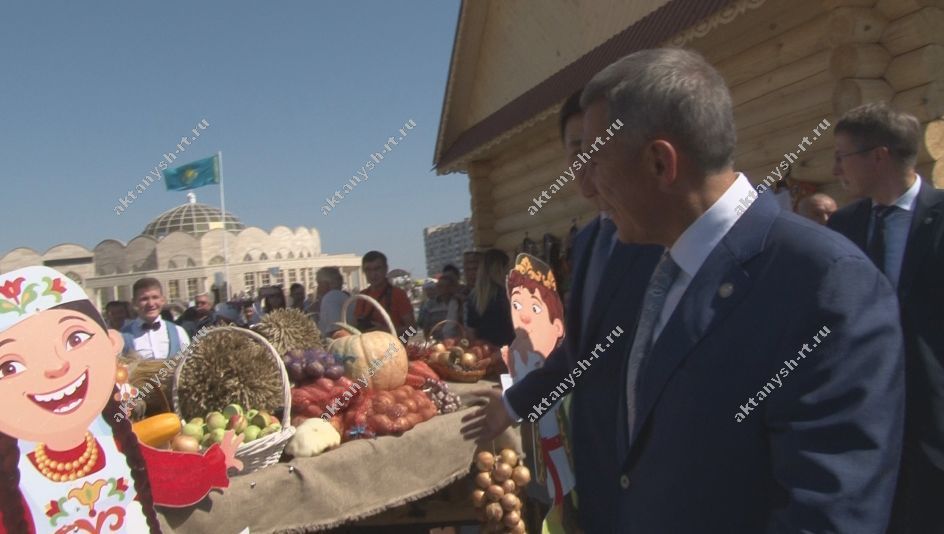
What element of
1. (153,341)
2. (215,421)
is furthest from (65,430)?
(153,341)

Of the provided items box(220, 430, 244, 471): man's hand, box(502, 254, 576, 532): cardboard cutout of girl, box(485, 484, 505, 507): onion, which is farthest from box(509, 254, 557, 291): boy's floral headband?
box(220, 430, 244, 471): man's hand

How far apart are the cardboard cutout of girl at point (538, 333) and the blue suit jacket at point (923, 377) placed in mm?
1226

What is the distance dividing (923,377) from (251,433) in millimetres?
2592

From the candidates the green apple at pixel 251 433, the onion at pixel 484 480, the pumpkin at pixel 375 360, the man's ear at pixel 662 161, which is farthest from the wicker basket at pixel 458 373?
the man's ear at pixel 662 161

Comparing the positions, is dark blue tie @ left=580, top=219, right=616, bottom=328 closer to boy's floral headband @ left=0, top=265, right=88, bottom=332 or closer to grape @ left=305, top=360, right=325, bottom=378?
boy's floral headband @ left=0, top=265, right=88, bottom=332

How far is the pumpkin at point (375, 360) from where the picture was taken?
397 centimetres

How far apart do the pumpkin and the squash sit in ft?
3.83

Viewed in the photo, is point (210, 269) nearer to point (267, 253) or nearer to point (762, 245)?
point (267, 253)

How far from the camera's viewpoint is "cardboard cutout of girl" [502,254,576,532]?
293 centimetres

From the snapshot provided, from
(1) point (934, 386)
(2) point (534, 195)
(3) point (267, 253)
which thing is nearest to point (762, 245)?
(1) point (934, 386)

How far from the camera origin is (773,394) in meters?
1.21

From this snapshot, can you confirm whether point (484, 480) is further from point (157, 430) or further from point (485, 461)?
point (157, 430)

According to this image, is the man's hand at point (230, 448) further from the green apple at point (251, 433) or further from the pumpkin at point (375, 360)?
the pumpkin at point (375, 360)

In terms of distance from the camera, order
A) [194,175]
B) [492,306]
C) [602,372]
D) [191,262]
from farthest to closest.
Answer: [191,262]
[194,175]
[492,306]
[602,372]
